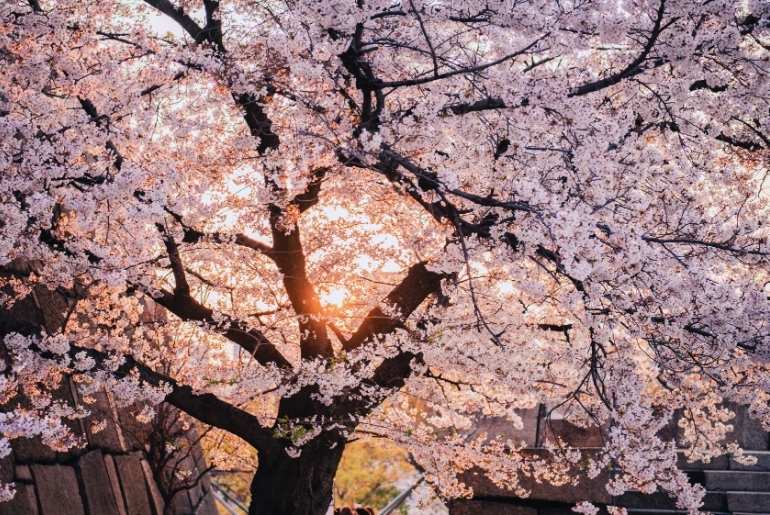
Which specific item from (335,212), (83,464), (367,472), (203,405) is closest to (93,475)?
(83,464)

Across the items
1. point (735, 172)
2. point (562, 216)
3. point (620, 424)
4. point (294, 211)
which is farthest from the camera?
point (735, 172)

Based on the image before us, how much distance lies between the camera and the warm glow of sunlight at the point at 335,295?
11.3 metres

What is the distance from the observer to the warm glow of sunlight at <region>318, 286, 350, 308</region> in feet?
37.0

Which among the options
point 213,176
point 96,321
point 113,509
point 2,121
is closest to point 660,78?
point 213,176

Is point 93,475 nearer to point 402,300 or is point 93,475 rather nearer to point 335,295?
point 335,295

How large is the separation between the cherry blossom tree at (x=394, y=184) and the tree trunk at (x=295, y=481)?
0.02 m

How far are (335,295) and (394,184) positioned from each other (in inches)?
158

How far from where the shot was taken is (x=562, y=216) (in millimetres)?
5707

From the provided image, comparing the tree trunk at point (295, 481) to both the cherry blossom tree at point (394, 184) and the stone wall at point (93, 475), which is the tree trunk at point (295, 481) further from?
the stone wall at point (93, 475)

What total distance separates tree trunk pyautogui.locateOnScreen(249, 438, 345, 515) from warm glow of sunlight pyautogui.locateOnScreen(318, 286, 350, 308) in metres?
2.29

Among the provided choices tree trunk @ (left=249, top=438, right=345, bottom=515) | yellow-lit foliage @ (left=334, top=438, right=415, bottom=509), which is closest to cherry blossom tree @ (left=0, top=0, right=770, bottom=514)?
tree trunk @ (left=249, top=438, right=345, bottom=515)

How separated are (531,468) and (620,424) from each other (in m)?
7.00

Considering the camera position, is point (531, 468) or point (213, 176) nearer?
point (213, 176)

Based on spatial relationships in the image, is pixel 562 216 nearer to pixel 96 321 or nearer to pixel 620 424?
pixel 620 424
